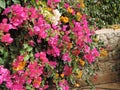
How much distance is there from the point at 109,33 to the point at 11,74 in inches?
65.3

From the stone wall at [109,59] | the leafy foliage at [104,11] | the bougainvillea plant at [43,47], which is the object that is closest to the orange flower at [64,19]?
Answer: the bougainvillea plant at [43,47]

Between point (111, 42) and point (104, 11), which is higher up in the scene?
point (104, 11)

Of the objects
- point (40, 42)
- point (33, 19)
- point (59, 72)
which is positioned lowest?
point (59, 72)

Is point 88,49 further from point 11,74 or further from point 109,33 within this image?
point 11,74

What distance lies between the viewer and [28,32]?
245 cm

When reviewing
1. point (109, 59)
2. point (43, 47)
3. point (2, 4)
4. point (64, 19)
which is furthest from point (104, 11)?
point (2, 4)

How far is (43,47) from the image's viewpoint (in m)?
2.66

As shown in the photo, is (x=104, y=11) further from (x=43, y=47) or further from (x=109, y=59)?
(x=43, y=47)

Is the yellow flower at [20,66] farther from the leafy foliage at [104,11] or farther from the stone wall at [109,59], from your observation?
the leafy foliage at [104,11]

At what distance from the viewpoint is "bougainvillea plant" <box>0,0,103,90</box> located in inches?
92.0

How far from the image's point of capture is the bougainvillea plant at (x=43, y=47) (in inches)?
92.0

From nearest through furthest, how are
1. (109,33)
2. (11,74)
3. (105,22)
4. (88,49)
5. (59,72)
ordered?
(11,74) < (59,72) < (88,49) < (109,33) < (105,22)

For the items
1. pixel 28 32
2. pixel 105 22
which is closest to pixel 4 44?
pixel 28 32

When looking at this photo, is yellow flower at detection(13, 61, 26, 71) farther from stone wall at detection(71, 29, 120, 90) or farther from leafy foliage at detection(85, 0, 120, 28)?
leafy foliage at detection(85, 0, 120, 28)
